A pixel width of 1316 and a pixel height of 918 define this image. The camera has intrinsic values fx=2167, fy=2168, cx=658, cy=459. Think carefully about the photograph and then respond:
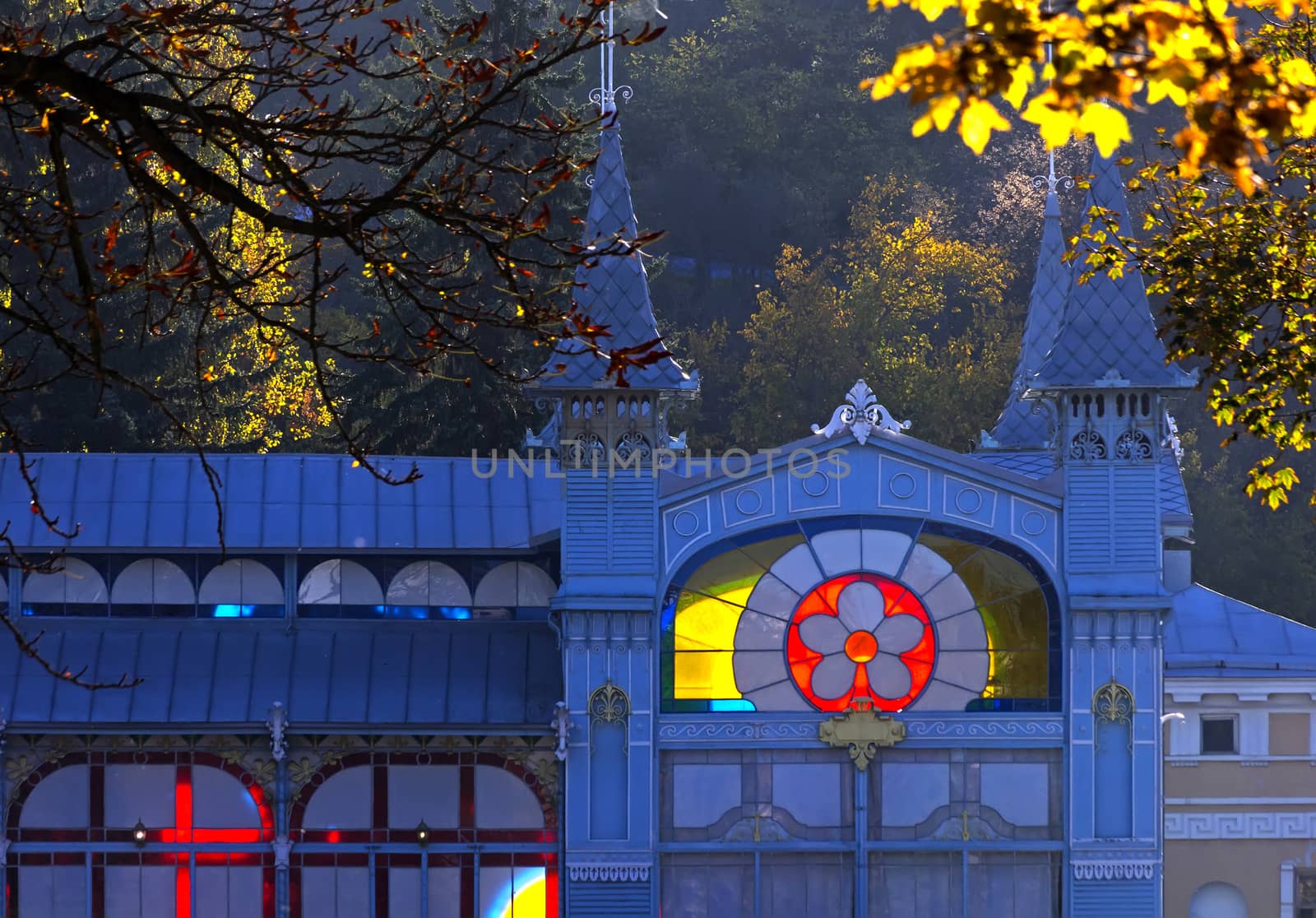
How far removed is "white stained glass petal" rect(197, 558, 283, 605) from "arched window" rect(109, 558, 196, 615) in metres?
0.21

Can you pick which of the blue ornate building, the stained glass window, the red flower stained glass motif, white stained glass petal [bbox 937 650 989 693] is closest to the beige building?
the blue ornate building

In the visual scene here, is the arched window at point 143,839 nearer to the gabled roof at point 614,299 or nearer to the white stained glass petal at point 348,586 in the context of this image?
the white stained glass petal at point 348,586

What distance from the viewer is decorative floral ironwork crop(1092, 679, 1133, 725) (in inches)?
909

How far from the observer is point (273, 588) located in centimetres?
2462

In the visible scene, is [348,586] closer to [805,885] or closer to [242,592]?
[242,592]

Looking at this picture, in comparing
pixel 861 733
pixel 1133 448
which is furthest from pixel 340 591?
pixel 1133 448

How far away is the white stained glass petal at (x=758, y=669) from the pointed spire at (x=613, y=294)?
2938 mm

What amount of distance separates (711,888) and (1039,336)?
10.7 meters

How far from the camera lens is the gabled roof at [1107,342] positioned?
2295cm

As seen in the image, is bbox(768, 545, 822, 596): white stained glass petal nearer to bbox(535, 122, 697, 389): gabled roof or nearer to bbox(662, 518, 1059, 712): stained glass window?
bbox(662, 518, 1059, 712): stained glass window

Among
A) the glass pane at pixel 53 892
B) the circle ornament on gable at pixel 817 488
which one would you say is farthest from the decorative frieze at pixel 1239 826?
the glass pane at pixel 53 892

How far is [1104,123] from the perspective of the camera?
6.84 metres

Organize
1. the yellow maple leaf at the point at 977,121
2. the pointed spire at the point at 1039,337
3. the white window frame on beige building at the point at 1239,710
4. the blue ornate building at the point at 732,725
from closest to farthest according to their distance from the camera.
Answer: the yellow maple leaf at the point at 977,121 → the blue ornate building at the point at 732,725 → the white window frame on beige building at the point at 1239,710 → the pointed spire at the point at 1039,337

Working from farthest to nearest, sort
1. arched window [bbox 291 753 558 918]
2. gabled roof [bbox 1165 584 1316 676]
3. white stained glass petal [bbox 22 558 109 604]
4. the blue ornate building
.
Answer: gabled roof [bbox 1165 584 1316 676] → white stained glass petal [bbox 22 558 109 604] → arched window [bbox 291 753 558 918] → the blue ornate building
